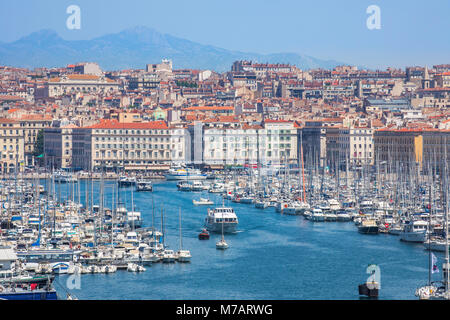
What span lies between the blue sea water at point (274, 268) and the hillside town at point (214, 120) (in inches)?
263

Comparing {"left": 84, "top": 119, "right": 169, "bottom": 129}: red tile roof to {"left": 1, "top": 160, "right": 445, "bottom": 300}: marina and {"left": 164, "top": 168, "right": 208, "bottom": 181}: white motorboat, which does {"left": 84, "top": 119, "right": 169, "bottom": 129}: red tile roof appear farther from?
{"left": 1, "top": 160, "right": 445, "bottom": 300}: marina

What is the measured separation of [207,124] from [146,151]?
2030 mm

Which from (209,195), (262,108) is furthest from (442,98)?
(209,195)

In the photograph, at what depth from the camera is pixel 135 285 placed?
770 cm

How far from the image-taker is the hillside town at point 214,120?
24344 millimetres

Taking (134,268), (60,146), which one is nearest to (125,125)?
(60,146)

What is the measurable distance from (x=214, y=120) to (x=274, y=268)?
19362 mm

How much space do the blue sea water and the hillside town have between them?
6689 mm

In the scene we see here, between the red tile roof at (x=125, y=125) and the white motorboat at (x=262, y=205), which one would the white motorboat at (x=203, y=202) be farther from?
the red tile roof at (x=125, y=125)

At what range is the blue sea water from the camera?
7242 mm

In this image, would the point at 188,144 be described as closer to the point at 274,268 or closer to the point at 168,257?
the point at 168,257

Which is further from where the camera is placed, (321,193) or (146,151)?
(146,151)

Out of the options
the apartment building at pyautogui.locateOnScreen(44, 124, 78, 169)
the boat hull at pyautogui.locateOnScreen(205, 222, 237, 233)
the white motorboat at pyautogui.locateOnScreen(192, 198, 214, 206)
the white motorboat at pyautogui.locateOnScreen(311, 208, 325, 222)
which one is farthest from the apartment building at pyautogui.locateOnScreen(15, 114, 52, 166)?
the boat hull at pyautogui.locateOnScreen(205, 222, 237, 233)
